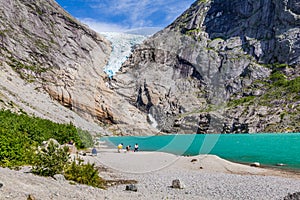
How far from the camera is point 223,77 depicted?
18762 cm

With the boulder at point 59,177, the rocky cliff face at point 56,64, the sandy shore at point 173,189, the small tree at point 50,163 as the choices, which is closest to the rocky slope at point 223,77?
the rocky cliff face at point 56,64

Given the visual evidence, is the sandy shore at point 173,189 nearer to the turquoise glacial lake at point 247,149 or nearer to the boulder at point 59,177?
the boulder at point 59,177

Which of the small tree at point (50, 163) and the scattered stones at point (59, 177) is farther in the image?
the small tree at point (50, 163)

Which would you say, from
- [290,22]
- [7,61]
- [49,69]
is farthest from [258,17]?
[7,61]

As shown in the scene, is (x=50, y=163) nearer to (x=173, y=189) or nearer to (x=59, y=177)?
(x=59, y=177)

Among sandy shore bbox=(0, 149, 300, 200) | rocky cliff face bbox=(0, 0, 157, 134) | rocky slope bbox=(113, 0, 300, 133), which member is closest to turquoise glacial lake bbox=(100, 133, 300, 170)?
sandy shore bbox=(0, 149, 300, 200)

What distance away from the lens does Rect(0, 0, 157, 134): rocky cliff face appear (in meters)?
120

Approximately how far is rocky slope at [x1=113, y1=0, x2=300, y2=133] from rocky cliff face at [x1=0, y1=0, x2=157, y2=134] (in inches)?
910

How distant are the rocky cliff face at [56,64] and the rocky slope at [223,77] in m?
23.1

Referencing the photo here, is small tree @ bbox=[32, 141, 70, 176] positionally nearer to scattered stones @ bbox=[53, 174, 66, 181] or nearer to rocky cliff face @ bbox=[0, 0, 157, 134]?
scattered stones @ bbox=[53, 174, 66, 181]

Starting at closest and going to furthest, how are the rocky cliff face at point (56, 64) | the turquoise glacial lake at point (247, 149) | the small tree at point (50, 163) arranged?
the small tree at point (50, 163), the turquoise glacial lake at point (247, 149), the rocky cliff face at point (56, 64)

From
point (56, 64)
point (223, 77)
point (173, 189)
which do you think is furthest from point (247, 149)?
point (223, 77)

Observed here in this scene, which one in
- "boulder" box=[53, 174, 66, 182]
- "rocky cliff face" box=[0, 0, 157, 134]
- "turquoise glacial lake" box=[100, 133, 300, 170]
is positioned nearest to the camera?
"boulder" box=[53, 174, 66, 182]

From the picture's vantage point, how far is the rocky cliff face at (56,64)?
120250 mm
